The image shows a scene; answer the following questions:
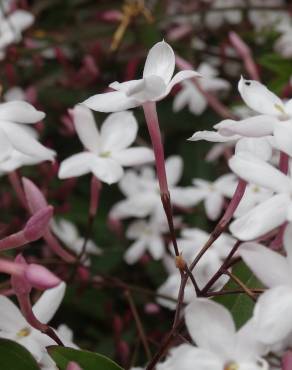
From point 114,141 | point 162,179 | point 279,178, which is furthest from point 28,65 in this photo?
point 279,178

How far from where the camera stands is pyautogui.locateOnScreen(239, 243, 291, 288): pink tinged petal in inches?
23.0

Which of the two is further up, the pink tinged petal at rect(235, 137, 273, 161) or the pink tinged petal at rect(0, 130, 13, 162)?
the pink tinged petal at rect(0, 130, 13, 162)

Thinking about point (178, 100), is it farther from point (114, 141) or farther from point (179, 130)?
point (114, 141)

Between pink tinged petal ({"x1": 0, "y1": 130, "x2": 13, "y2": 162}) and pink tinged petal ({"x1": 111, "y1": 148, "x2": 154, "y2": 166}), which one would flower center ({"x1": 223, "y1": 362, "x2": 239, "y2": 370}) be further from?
pink tinged petal ({"x1": 111, "y1": 148, "x2": 154, "y2": 166})

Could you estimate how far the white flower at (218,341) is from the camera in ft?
1.91

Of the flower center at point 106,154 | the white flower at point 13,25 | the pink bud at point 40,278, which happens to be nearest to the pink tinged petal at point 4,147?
the pink bud at point 40,278

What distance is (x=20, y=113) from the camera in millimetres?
779

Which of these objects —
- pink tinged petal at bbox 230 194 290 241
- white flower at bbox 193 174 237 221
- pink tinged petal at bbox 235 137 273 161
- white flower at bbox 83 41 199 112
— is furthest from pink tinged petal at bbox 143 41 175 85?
white flower at bbox 193 174 237 221

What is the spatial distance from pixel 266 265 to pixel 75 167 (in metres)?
0.42

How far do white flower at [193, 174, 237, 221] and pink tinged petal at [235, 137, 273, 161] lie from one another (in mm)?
461

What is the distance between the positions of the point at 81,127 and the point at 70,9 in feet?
3.00

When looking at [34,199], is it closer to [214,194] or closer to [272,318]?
[272,318]

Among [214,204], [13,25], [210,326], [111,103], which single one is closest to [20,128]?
[111,103]

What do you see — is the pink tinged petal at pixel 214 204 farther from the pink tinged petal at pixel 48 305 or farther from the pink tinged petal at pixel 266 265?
the pink tinged petal at pixel 266 265
